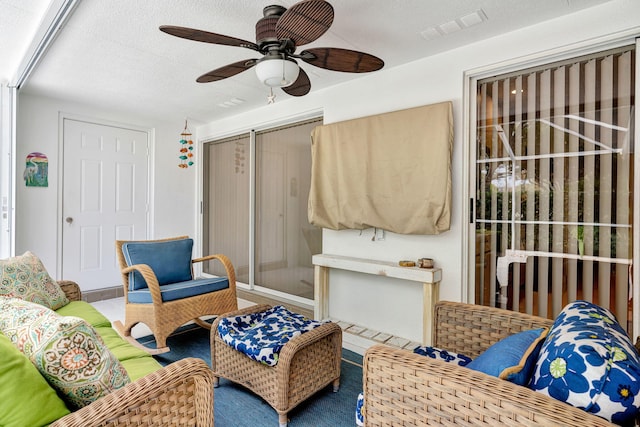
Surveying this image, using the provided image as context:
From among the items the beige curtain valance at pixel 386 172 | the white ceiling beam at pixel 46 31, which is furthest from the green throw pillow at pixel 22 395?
the beige curtain valance at pixel 386 172

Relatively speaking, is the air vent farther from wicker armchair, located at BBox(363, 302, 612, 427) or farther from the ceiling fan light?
wicker armchair, located at BBox(363, 302, 612, 427)

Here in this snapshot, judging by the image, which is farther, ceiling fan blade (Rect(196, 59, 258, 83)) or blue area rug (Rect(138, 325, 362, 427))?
ceiling fan blade (Rect(196, 59, 258, 83))

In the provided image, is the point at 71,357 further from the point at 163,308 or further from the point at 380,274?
the point at 380,274

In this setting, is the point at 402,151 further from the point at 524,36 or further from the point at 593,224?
the point at 593,224

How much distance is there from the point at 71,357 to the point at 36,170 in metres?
3.68

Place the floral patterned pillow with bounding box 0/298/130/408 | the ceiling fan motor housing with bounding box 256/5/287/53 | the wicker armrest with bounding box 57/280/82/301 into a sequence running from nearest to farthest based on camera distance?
the floral patterned pillow with bounding box 0/298/130/408
the ceiling fan motor housing with bounding box 256/5/287/53
the wicker armrest with bounding box 57/280/82/301

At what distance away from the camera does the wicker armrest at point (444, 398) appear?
89 cm

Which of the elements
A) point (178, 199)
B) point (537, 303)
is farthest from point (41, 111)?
point (537, 303)

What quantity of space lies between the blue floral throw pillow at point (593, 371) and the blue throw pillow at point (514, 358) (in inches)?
1.4

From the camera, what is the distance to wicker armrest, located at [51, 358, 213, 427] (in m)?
0.93

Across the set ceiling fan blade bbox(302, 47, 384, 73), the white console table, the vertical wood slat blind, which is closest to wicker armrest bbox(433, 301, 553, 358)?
the white console table

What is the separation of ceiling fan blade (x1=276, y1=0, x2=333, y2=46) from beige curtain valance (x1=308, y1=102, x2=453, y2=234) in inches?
50.4

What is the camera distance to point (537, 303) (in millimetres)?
2240

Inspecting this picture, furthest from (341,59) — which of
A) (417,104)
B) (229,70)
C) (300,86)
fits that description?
(417,104)
